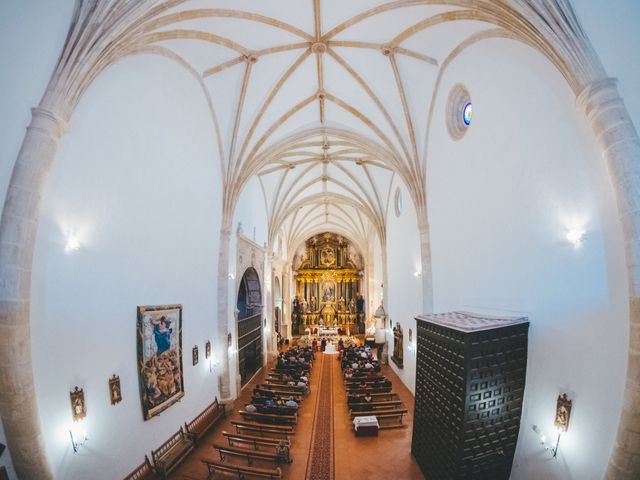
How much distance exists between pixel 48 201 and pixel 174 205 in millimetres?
3912

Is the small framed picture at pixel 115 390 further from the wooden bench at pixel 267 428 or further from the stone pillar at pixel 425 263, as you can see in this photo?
the stone pillar at pixel 425 263

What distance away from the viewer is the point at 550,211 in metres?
5.36

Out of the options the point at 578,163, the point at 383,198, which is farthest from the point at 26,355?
the point at 383,198

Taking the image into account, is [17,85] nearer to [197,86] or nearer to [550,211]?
[197,86]

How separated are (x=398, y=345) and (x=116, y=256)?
13.8 meters

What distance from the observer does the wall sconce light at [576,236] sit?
15.6ft

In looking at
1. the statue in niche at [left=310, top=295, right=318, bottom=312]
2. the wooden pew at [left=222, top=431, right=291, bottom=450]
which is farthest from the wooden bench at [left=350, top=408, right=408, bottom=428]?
the statue in niche at [left=310, top=295, right=318, bottom=312]

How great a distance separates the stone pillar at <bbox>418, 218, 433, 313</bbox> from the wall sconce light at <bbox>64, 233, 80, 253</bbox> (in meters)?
10.3

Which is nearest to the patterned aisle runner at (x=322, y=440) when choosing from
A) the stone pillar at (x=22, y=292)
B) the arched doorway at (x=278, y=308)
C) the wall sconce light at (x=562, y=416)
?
the wall sconce light at (x=562, y=416)

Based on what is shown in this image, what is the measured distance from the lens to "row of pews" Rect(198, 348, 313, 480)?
762cm

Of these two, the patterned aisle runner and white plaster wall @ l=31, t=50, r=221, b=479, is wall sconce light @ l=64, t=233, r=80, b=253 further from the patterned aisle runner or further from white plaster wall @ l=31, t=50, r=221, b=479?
the patterned aisle runner

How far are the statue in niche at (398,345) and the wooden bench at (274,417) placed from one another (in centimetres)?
685

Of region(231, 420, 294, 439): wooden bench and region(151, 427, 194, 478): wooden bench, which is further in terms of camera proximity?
region(231, 420, 294, 439): wooden bench

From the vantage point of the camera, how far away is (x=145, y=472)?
719 cm
